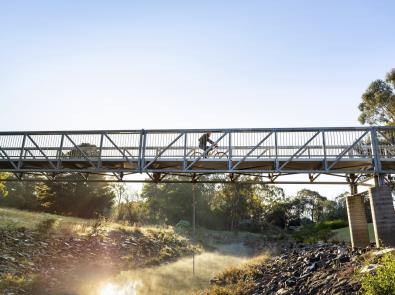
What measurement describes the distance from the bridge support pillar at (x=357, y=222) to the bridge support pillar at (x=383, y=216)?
9.13 feet

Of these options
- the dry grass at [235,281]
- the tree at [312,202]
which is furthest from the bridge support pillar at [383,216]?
the tree at [312,202]

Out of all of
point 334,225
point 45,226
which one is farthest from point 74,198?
point 334,225

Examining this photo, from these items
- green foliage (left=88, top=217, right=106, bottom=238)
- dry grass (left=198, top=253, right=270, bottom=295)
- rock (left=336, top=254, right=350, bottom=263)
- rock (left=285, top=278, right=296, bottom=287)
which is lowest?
dry grass (left=198, top=253, right=270, bottom=295)

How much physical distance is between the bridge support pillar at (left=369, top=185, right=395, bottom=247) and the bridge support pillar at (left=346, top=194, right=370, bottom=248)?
2783mm

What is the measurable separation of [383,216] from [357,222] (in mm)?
3392

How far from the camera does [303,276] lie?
17.3 meters

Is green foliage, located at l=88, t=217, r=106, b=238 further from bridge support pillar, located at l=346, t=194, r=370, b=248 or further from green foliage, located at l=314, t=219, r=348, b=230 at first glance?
green foliage, located at l=314, t=219, r=348, b=230

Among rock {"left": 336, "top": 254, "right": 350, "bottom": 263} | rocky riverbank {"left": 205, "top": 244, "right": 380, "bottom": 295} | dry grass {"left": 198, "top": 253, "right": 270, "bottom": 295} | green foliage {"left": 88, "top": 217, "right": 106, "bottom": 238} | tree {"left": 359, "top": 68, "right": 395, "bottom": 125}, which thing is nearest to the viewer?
rocky riverbank {"left": 205, "top": 244, "right": 380, "bottom": 295}

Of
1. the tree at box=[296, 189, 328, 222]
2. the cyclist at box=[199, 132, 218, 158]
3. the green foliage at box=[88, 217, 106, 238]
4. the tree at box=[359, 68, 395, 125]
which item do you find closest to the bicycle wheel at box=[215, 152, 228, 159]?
the cyclist at box=[199, 132, 218, 158]

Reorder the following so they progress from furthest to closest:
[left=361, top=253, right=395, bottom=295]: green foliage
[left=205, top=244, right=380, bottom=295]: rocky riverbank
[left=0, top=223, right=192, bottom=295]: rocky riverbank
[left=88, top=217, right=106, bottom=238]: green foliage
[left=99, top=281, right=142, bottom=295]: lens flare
Answer: 1. [left=88, top=217, right=106, bottom=238]: green foliage
2. [left=99, top=281, right=142, bottom=295]: lens flare
3. [left=0, top=223, right=192, bottom=295]: rocky riverbank
4. [left=205, top=244, right=380, bottom=295]: rocky riverbank
5. [left=361, top=253, right=395, bottom=295]: green foliage

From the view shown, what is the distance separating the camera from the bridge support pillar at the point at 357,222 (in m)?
20.4

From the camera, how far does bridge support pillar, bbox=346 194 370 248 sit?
20.4 metres

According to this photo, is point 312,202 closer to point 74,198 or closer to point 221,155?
point 74,198

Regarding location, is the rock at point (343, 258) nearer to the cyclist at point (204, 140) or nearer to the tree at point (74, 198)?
the cyclist at point (204, 140)
